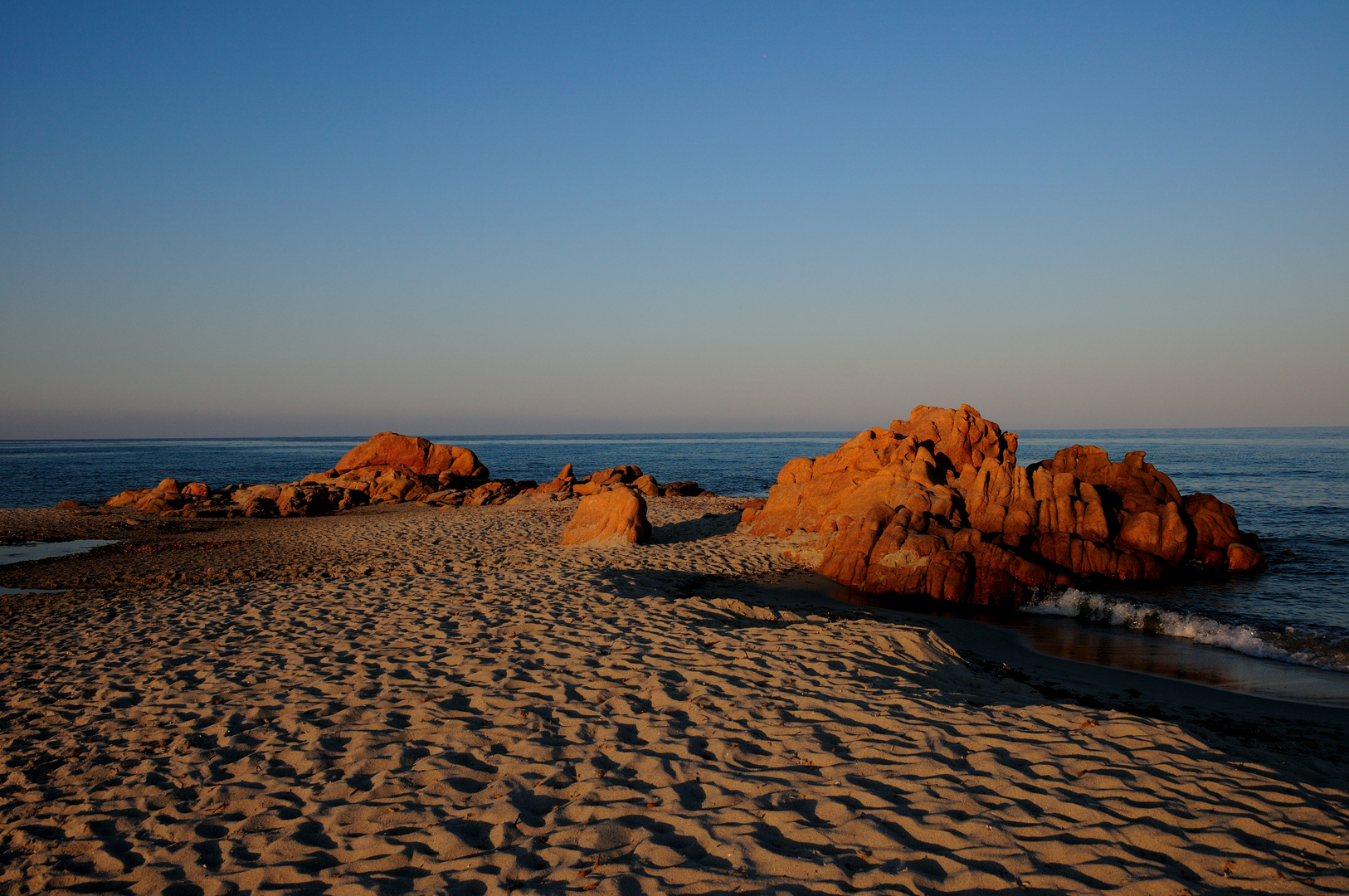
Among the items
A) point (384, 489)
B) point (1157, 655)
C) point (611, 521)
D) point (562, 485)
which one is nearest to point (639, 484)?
point (562, 485)

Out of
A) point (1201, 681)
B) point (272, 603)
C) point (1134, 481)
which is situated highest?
point (1134, 481)

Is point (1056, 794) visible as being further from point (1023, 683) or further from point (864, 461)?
point (864, 461)

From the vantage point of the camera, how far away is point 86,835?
4570 millimetres

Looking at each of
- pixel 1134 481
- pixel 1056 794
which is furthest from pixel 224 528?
pixel 1134 481

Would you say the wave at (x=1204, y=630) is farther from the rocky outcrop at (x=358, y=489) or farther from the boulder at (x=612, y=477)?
the rocky outcrop at (x=358, y=489)

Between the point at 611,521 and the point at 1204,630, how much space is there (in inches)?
507

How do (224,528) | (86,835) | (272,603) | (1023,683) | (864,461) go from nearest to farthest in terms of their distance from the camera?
(86,835) → (1023,683) → (272,603) → (864,461) → (224,528)

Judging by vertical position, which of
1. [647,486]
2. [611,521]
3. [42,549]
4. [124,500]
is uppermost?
[611,521]

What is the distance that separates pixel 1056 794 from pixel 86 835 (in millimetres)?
6535

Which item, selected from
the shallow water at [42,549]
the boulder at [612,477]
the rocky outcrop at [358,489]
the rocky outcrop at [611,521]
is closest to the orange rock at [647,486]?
the boulder at [612,477]

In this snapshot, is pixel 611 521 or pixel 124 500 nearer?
pixel 611 521

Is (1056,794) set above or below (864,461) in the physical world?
below

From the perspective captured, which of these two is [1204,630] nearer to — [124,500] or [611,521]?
[611,521]

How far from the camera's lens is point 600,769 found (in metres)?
5.25
